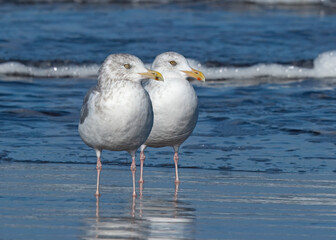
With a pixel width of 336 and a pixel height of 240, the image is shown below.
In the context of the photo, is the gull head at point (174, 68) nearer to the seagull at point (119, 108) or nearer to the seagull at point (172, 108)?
the seagull at point (172, 108)

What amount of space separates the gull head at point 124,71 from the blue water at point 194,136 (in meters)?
0.96

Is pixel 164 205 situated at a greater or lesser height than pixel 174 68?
lesser

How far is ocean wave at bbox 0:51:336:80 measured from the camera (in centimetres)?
1562

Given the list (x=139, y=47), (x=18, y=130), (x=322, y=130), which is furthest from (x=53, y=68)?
(x=322, y=130)

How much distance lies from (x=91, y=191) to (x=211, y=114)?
14.5 feet

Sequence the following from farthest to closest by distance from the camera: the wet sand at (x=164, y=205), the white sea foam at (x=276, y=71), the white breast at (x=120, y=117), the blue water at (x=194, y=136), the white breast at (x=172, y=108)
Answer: the white sea foam at (x=276, y=71), the white breast at (x=172, y=108), the white breast at (x=120, y=117), the blue water at (x=194, y=136), the wet sand at (x=164, y=205)

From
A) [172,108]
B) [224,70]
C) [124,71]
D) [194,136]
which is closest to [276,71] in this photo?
[224,70]

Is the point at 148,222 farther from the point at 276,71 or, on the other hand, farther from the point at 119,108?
the point at 276,71

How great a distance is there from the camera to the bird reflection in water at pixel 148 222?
18.0 ft

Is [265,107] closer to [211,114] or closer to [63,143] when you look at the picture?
[211,114]

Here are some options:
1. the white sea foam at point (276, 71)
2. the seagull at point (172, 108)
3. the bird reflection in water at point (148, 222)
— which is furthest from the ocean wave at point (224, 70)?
the bird reflection in water at point (148, 222)

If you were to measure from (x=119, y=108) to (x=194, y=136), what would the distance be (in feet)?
11.0

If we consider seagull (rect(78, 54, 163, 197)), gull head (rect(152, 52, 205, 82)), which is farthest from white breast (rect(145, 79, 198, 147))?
seagull (rect(78, 54, 163, 197))

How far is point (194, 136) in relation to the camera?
970 cm
